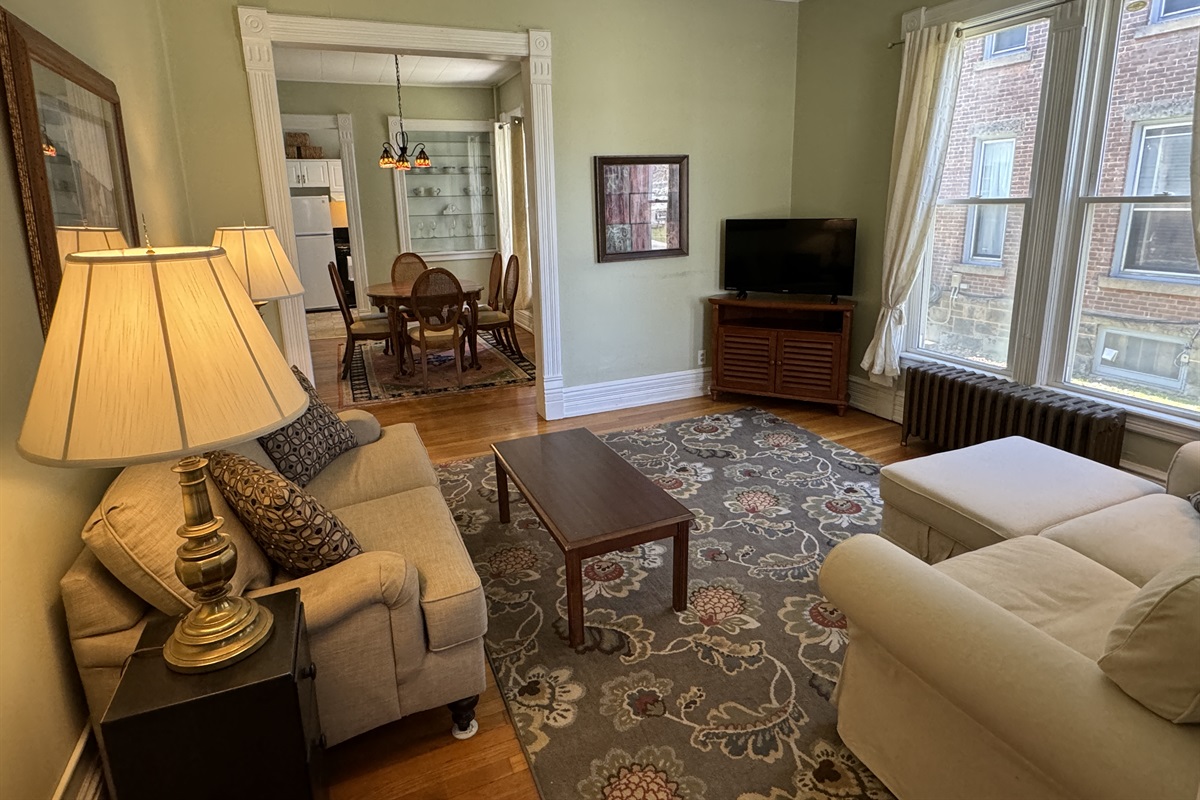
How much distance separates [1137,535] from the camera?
2096mm

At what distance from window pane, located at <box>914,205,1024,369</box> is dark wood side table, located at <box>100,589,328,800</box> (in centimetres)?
409

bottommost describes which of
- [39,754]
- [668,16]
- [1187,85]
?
[39,754]

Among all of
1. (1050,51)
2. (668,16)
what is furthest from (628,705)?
(668,16)

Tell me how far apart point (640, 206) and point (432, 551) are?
3.49 meters

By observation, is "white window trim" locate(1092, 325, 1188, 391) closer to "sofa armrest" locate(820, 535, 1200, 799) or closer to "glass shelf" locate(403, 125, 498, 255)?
"sofa armrest" locate(820, 535, 1200, 799)

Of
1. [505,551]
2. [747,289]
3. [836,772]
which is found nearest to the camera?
[836,772]

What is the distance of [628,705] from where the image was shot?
2.15 m

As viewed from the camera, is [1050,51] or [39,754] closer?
[39,754]

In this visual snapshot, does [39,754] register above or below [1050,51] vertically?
below

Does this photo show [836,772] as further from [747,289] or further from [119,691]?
[747,289]

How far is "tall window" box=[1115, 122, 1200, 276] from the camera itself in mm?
3188

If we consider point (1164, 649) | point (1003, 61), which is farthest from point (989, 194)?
point (1164, 649)

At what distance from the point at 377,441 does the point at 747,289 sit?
3156 mm

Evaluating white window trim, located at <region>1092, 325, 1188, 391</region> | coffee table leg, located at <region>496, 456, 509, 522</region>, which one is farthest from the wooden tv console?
coffee table leg, located at <region>496, 456, 509, 522</region>
